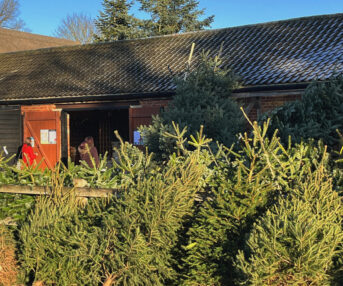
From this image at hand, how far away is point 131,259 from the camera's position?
410 centimetres

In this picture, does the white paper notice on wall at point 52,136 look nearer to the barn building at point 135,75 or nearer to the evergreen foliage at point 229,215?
the barn building at point 135,75

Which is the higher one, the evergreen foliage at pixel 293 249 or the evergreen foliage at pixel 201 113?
the evergreen foliage at pixel 201 113

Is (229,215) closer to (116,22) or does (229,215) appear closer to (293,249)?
(293,249)

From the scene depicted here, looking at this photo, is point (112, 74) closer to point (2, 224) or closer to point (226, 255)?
point (2, 224)

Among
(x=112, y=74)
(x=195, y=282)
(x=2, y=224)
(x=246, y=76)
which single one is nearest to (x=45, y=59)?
(x=112, y=74)

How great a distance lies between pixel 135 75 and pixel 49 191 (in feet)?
43.5

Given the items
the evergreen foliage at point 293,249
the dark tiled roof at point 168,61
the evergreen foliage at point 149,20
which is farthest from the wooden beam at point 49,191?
the evergreen foliage at point 149,20

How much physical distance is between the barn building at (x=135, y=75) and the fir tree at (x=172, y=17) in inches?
500

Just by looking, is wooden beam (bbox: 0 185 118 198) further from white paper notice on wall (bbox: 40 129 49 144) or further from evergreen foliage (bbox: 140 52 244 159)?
white paper notice on wall (bbox: 40 129 49 144)

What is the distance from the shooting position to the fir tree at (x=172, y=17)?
35188 millimetres

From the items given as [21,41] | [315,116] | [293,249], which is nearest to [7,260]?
[293,249]

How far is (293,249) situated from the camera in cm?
354

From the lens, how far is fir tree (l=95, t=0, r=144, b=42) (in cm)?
3372

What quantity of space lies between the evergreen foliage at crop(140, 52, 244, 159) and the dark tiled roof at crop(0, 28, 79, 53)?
28.6m
